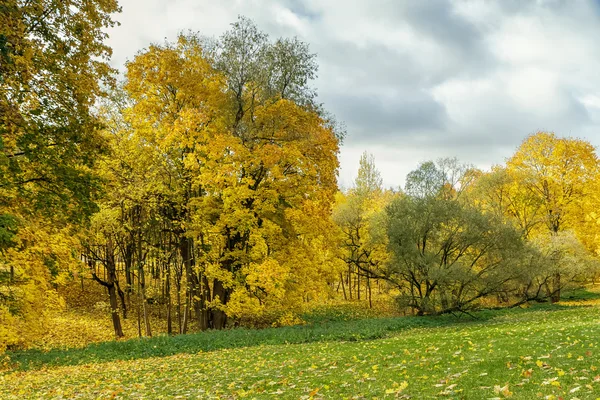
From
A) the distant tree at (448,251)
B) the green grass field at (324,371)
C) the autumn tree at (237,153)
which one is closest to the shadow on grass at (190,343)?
the green grass field at (324,371)

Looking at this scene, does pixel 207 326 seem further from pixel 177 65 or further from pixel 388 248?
pixel 177 65

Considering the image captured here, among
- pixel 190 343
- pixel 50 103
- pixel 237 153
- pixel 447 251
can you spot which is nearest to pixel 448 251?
pixel 447 251

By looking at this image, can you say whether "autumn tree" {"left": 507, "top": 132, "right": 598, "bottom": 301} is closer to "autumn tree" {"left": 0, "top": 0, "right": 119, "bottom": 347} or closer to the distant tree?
the distant tree

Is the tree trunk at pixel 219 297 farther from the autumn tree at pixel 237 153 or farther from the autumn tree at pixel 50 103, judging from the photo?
the autumn tree at pixel 50 103

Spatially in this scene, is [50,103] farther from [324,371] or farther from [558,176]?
[558,176]

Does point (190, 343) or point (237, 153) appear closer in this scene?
point (190, 343)

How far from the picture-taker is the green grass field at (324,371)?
681cm

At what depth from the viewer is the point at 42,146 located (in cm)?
946

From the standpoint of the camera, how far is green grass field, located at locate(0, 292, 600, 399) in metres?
6.81

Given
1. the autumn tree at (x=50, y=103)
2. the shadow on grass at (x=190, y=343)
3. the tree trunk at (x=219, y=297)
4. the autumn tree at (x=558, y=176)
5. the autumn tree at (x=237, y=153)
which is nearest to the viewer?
the autumn tree at (x=50, y=103)

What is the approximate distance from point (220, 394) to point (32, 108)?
7.98 metres

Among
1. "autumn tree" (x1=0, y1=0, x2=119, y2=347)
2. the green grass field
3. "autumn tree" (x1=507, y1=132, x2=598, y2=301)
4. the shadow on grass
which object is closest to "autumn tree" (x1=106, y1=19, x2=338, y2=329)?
the shadow on grass

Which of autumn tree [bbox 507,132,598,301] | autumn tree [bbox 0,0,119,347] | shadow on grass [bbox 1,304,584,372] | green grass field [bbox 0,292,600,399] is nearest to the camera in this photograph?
green grass field [bbox 0,292,600,399]

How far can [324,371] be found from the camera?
9844 mm
